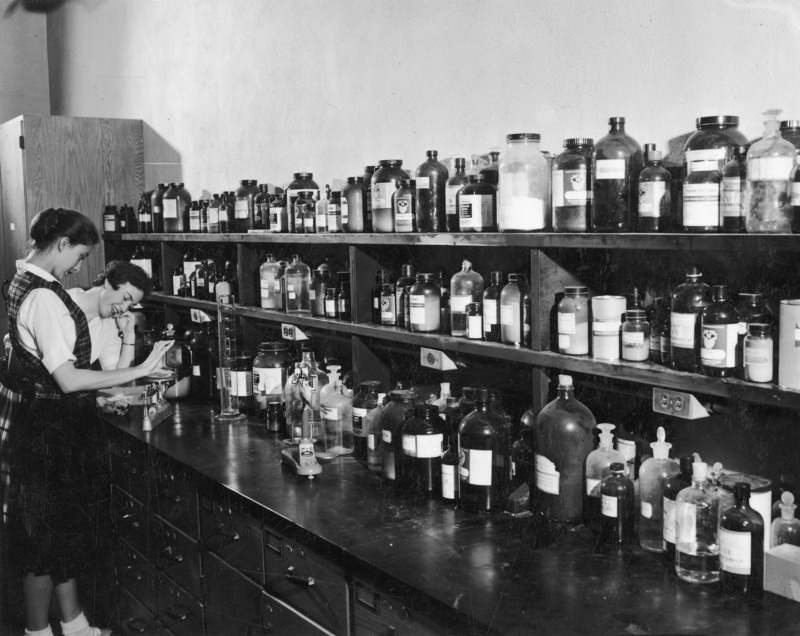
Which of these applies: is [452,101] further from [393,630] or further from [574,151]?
[393,630]

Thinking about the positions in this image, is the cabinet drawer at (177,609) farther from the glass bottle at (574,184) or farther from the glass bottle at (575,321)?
the glass bottle at (574,184)

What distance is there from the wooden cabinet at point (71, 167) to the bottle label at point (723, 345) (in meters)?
4.39

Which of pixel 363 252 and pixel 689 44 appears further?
pixel 363 252

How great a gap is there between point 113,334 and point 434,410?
91.2 inches

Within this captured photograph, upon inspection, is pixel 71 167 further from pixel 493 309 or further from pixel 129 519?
pixel 493 309

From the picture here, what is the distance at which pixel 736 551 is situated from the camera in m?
1.75

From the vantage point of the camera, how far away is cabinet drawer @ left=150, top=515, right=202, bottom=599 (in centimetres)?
297

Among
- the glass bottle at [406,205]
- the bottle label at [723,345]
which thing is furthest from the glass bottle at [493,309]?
the bottle label at [723,345]

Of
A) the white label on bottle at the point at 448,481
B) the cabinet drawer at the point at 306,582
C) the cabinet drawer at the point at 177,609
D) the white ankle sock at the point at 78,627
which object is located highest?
the white label on bottle at the point at 448,481

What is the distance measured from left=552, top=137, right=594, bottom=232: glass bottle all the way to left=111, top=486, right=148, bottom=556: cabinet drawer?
2.18m

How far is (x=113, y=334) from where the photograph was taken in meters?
4.17

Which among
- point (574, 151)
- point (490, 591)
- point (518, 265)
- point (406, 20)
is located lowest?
point (490, 591)

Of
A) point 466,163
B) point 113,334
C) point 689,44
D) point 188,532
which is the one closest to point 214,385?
point 113,334

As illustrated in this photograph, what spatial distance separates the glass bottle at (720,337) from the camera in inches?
73.0
